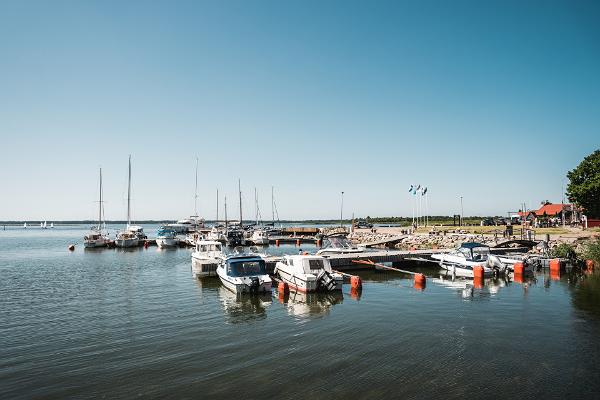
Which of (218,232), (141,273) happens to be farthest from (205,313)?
(218,232)

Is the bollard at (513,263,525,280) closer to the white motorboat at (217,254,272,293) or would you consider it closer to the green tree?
the white motorboat at (217,254,272,293)

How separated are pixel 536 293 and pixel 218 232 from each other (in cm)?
6725

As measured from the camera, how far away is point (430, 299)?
28.7 metres

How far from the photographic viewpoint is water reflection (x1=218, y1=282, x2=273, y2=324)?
24484 millimetres

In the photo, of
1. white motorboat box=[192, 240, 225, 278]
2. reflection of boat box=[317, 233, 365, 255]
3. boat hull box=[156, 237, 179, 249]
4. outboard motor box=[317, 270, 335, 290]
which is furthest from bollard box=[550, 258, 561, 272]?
boat hull box=[156, 237, 179, 249]

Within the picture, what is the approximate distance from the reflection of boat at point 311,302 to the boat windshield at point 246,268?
3.10 m

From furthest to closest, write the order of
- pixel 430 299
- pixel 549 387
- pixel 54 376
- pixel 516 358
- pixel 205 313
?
pixel 430 299
pixel 205 313
pixel 516 358
pixel 54 376
pixel 549 387

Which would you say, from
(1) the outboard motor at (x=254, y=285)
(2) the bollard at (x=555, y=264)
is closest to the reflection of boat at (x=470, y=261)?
(2) the bollard at (x=555, y=264)

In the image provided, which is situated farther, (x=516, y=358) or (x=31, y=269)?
(x=31, y=269)

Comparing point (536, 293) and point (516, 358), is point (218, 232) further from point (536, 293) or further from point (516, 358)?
point (516, 358)

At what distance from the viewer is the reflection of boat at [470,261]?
37656 millimetres

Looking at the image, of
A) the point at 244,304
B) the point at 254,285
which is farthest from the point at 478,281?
the point at 244,304

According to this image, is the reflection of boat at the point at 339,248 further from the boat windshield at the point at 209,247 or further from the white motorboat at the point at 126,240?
the white motorboat at the point at 126,240

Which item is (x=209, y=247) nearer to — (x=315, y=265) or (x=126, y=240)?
(x=315, y=265)
